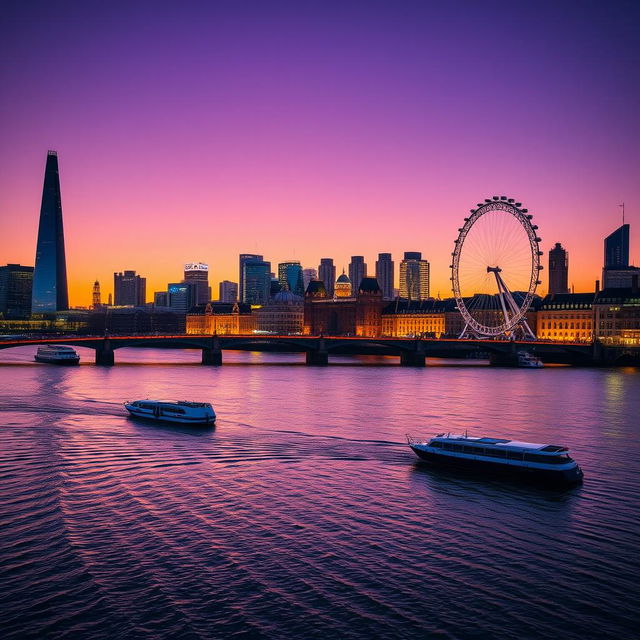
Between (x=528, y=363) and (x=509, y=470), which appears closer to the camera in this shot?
(x=509, y=470)

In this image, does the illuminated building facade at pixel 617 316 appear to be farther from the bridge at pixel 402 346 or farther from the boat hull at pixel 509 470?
the boat hull at pixel 509 470

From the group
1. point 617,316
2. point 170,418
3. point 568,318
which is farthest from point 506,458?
point 568,318

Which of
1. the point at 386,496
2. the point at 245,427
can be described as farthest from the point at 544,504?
the point at 245,427

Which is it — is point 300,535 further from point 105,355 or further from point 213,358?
point 213,358

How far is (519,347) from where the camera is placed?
13638 cm

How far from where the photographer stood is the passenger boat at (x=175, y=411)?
→ 182ft

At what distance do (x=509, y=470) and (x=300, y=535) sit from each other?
15.1 meters

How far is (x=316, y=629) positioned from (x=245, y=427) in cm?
3481

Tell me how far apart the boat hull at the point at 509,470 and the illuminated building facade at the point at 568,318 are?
14720cm

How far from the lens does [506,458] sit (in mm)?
38750

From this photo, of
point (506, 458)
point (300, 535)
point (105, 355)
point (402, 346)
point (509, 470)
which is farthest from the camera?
point (402, 346)

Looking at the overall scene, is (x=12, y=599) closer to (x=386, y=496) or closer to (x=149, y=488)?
(x=149, y=488)

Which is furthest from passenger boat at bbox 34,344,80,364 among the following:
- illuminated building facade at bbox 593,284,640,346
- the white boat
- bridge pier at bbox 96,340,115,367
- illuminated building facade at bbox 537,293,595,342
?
illuminated building facade at bbox 537,293,595,342

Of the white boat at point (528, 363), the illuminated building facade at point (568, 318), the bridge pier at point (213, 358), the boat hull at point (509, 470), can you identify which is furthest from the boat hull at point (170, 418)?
the illuminated building facade at point (568, 318)
